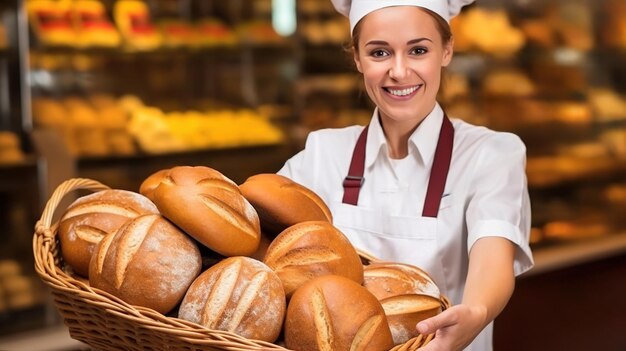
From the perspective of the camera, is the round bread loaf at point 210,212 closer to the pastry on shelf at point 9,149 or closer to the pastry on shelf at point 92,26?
the pastry on shelf at point 9,149

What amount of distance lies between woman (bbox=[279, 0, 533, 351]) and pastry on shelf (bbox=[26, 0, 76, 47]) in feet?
6.45

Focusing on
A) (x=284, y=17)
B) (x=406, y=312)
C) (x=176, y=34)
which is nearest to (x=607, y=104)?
(x=284, y=17)

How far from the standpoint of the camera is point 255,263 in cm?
141

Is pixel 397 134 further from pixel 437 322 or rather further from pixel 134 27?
pixel 134 27

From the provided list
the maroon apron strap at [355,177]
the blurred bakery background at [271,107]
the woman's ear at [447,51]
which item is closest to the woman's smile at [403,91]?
the woman's ear at [447,51]

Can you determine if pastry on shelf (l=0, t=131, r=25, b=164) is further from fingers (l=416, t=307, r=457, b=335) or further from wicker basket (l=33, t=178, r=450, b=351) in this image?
fingers (l=416, t=307, r=457, b=335)

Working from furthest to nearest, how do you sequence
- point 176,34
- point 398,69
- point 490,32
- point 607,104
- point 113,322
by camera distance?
point 607,104
point 490,32
point 176,34
point 398,69
point 113,322

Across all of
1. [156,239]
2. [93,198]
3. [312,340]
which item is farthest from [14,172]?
[312,340]

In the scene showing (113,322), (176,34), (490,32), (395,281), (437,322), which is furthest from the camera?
(490,32)

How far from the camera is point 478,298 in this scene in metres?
1.53

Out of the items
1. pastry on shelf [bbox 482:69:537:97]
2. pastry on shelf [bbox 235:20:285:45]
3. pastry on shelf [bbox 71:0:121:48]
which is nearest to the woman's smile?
pastry on shelf [bbox 71:0:121:48]

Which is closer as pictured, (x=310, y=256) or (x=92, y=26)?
(x=310, y=256)

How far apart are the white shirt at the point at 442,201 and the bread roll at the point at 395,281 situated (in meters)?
0.19

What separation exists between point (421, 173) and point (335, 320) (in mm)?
662
